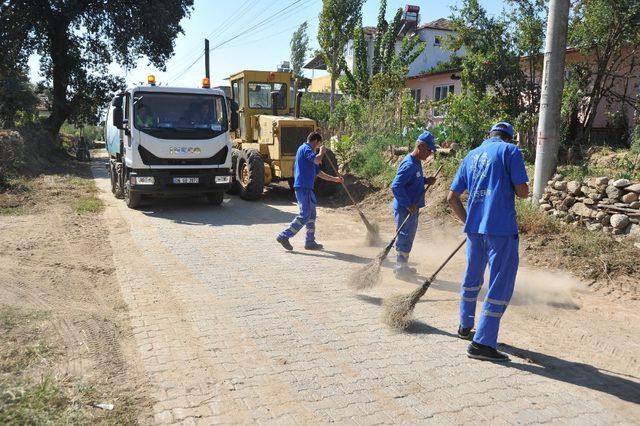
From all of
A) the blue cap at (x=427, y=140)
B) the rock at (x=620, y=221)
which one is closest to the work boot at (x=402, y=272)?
the blue cap at (x=427, y=140)

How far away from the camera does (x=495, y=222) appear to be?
14.1ft

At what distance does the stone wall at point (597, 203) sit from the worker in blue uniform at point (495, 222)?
3.47 metres

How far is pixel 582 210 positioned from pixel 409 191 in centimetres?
276

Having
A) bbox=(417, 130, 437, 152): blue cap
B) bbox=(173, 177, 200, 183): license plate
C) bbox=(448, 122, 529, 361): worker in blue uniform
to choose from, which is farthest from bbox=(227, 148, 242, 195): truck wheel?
bbox=(448, 122, 529, 361): worker in blue uniform

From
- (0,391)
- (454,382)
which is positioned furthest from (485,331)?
(0,391)

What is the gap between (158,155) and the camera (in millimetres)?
11188

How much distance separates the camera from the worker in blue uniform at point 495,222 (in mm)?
4289

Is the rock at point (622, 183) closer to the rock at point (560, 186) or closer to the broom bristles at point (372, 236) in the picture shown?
the rock at point (560, 186)

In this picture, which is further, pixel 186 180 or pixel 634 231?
pixel 186 180

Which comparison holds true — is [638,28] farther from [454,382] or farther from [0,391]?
[0,391]

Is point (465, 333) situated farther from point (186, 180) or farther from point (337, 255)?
point (186, 180)

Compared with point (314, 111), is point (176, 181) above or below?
below

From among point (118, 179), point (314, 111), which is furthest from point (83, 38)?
point (118, 179)

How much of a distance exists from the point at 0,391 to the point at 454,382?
3.05 meters
